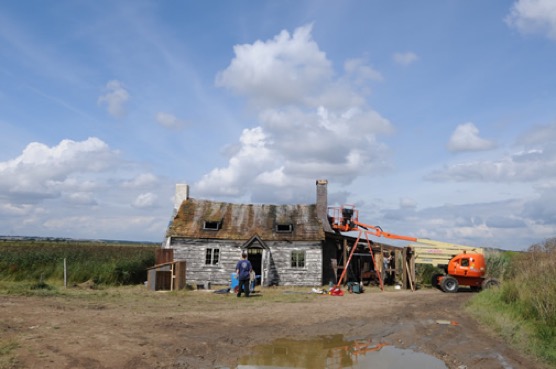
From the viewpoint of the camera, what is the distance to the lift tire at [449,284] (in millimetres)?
23875

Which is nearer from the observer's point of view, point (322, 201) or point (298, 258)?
point (298, 258)

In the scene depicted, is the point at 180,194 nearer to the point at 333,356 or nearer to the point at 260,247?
the point at 260,247

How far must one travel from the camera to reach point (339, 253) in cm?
2811

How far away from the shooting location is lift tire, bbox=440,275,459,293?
23875 millimetres

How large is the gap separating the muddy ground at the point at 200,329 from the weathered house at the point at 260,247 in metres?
7.88

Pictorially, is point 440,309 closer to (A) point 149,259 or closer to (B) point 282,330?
(B) point 282,330

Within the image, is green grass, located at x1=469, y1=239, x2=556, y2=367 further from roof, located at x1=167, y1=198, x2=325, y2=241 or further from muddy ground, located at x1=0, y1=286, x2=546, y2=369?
roof, located at x1=167, y1=198, x2=325, y2=241

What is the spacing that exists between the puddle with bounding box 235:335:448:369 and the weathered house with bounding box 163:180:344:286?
1544 centimetres

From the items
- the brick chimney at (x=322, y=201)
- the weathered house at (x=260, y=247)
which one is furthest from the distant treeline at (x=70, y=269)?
the brick chimney at (x=322, y=201)

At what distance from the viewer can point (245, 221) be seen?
91.3 ft

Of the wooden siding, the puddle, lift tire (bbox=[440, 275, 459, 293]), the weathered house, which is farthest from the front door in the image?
the puddle

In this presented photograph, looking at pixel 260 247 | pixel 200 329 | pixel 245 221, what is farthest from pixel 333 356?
pixel 245 221

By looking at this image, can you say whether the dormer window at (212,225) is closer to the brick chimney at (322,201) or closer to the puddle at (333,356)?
the brick chimney at (322,201)

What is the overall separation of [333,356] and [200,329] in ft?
12.1
